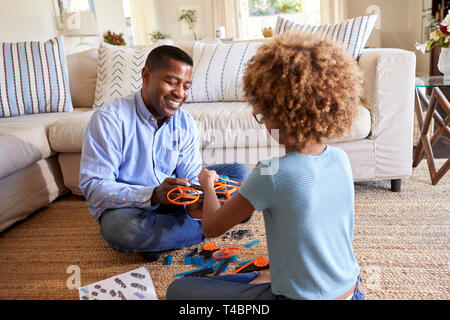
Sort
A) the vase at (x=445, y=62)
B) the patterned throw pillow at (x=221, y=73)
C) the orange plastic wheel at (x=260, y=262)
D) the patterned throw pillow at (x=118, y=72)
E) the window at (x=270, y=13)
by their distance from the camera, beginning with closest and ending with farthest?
the orange plastic wheel at (x=260, y=262)
the vase at (x=445, y=62)
the patterned throw pillow at (x=221, y=73)
the patterned throw pillow at (x=118, y=72)
the window at (x=270, y=13)

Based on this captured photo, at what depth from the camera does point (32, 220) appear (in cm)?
208

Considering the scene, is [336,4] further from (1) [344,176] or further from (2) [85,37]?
(1) [344,176]


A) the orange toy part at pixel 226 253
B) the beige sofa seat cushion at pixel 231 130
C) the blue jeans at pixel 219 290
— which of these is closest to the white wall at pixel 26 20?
the beige sofa seat cushion at pixel 231 130

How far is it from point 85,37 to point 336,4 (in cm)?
401

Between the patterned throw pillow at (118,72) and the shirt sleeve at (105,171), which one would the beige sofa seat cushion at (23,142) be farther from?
the shirt sleeve at (105,171)

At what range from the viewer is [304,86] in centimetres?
80

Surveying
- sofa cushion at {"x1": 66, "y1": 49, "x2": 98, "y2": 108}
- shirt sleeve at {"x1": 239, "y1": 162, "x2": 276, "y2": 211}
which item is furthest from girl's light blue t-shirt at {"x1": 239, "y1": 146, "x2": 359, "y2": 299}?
sofa cushion at {"x1": 66, "y1": 49, "x2": 98, "y2": 108}

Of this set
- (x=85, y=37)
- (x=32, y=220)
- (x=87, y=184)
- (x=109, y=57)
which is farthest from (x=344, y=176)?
(x=85, y=37)

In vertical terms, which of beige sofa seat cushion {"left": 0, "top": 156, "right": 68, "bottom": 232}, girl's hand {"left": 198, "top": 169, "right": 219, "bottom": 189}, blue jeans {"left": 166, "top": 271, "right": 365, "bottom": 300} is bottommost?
beige sofa seat cushion {"left": 0, "top": 156, "right": 68, "bottom": 232}

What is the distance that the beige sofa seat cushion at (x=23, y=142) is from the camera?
187 cm

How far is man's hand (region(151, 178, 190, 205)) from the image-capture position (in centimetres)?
132

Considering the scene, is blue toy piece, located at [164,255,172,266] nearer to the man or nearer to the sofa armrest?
the man

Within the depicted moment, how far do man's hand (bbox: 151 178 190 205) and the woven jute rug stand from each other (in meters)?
0.29

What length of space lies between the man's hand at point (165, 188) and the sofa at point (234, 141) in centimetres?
80
